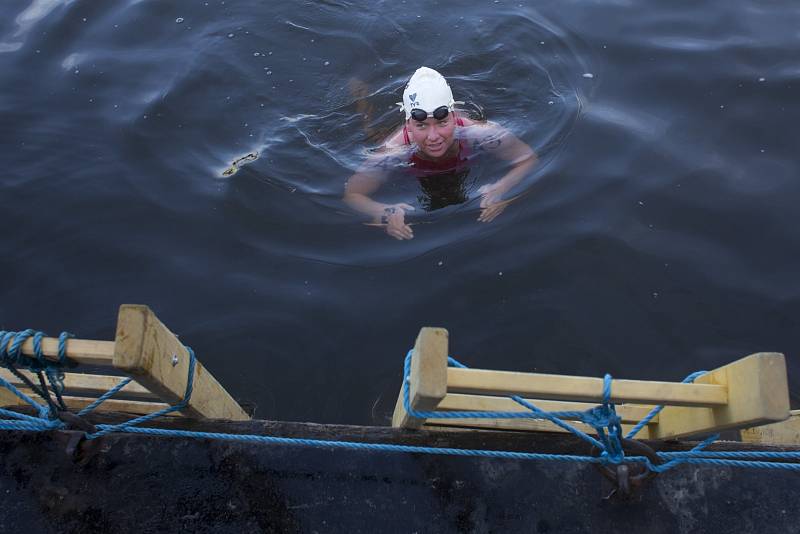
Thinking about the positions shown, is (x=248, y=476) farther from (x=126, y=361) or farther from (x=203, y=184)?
(x=203, y=184)

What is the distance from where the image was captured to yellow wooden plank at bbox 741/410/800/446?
3117mm

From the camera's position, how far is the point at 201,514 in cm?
264

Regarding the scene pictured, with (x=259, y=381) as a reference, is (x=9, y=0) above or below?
above

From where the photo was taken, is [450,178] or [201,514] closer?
[201,514]

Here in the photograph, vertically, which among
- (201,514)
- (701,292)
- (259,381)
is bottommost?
(259,381)

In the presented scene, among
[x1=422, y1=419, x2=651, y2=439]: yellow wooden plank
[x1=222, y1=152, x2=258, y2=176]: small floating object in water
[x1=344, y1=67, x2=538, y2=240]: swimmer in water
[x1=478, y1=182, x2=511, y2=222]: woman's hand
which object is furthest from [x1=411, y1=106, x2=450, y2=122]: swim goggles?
[x1=422, y1=419, x2=651, y2=439]: yellow wooden plank

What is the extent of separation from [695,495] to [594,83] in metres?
5.26

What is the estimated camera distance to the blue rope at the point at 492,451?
98.3 inches

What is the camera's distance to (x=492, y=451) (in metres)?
2.63

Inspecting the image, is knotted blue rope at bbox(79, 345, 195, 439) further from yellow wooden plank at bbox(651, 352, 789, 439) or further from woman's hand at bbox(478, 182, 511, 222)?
woman's hand at bbox(478, 182, 511, 222)

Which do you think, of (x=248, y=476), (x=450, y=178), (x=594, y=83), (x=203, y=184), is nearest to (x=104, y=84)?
(x=203, y=184)

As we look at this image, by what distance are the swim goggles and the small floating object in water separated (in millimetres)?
1514

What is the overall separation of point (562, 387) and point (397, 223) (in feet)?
10.7

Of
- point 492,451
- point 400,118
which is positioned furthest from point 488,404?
point 400,118
